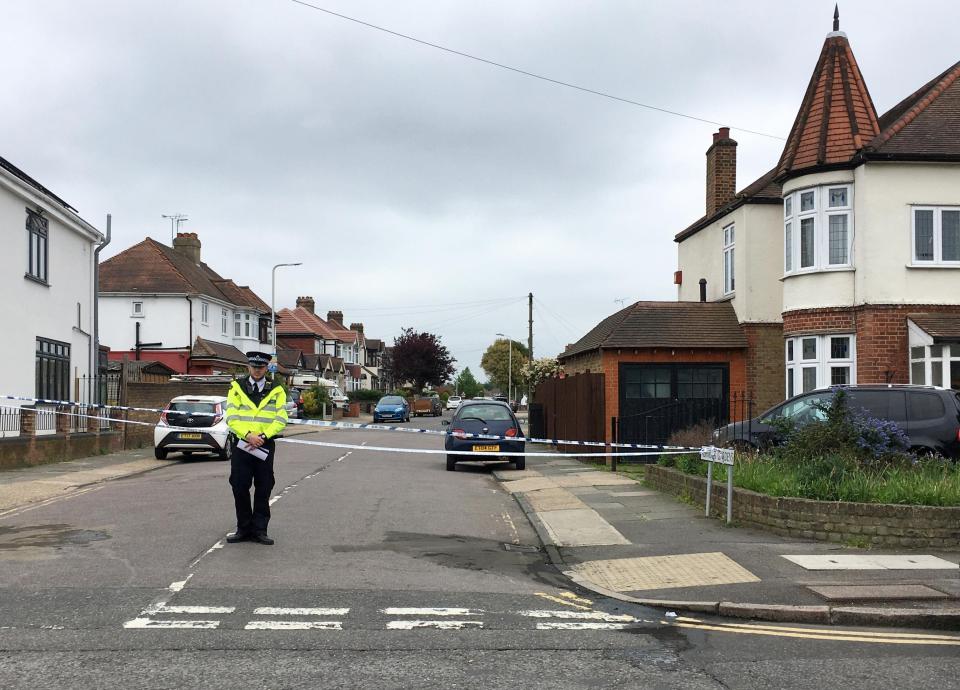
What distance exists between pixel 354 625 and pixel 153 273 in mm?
43256

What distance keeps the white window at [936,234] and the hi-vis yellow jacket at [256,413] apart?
14.1 m

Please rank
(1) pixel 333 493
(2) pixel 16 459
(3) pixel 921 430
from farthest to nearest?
(2) pixel 16 459 < (1) pixel 333 493 < (3) pixel 921 430

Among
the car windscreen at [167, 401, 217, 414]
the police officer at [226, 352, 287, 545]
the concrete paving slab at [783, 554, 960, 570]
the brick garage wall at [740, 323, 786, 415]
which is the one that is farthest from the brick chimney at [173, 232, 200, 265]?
the concrete paving slab at [783, 554, 960, 570]

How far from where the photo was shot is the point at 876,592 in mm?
6980

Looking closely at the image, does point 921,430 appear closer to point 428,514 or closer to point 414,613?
point 428,514

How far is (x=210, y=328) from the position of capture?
47.3 meters

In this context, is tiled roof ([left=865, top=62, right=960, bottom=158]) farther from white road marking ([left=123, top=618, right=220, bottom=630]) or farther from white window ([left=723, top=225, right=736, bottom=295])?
white road marking ([left=123, top=618, right=220, bottom=630])

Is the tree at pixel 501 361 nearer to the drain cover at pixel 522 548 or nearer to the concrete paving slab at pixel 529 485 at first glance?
the concrete paving slab at pixel 529 485

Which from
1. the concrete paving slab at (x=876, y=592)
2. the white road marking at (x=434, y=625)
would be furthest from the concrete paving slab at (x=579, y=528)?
the white road marking at (x=434, y=625)

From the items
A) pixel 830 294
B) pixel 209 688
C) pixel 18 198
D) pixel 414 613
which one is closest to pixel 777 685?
pixel 414 613

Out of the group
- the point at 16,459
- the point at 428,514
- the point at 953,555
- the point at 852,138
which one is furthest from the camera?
the point at 852,138

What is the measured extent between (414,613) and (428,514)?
17.2 feet

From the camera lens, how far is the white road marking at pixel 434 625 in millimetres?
5957

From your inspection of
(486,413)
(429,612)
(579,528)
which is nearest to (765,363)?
(486,413)
